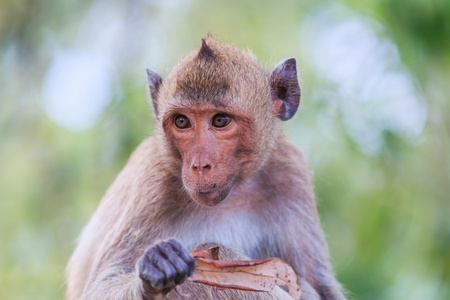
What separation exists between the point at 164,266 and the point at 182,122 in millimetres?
1394

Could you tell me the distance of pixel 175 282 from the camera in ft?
9.86

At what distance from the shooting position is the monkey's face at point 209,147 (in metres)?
3.71

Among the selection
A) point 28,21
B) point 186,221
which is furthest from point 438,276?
point 28,21

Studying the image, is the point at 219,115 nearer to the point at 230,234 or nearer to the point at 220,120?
the point at 220,120

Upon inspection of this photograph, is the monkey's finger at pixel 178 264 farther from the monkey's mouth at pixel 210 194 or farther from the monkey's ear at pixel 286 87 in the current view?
the monkey's ear at pixel 286 87

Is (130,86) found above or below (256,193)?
above

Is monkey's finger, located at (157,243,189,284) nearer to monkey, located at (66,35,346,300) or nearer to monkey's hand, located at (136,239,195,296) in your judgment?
monkey's hand, located at (136,239,195,296)

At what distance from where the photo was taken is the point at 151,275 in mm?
3002

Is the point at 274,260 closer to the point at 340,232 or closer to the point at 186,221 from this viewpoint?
the point at 186,221

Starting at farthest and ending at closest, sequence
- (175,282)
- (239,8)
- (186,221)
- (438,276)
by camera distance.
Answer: (239,8) < (438,276) < (186,221) < (175,282)

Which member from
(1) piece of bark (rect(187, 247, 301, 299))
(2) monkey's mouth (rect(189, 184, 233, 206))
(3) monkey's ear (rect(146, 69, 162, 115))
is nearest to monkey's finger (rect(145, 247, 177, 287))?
(1) piece of bark (rect(187, 247, 301, 299))

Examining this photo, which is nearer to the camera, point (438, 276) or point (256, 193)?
point (256, 193)

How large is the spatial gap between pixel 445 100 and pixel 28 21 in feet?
19.7

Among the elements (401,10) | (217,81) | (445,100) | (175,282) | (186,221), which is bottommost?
(175,282)
